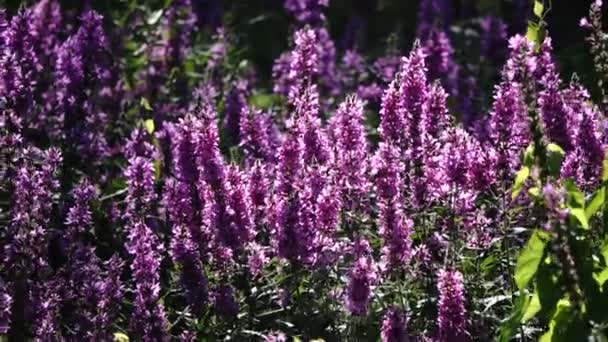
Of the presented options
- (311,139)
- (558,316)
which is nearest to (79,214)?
(311,139)

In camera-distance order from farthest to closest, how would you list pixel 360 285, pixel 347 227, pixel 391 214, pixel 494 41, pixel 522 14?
1. pixel 522 14
2. pixel 494 41
3. pixel 347 227
4. pixel 391 214
5. pixel 360 285

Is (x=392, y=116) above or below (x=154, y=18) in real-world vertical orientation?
below

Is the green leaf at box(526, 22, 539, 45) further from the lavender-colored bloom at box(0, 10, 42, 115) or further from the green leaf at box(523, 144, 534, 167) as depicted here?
the lavender-colored bloom at box(0, 10, 42, 115)

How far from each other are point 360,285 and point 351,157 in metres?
0.64

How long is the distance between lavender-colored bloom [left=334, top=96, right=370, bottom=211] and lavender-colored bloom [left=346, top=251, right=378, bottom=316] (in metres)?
0.48

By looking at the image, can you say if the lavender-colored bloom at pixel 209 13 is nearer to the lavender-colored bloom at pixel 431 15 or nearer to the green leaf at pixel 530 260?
the lavender-colored bloom at pixel 431 15

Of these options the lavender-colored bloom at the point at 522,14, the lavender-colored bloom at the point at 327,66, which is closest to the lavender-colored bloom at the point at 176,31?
the lavender-colored bloom at the point at 327,66

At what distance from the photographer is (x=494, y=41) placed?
7.64 m

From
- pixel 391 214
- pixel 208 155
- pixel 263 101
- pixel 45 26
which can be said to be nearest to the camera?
pixel 391 214

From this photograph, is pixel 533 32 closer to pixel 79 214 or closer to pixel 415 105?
pixel 415 105

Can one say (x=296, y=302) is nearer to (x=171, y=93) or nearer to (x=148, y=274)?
(x=148, y=274)

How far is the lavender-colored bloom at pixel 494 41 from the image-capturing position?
7614mm

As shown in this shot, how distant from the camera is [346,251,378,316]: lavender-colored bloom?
4.33 metres

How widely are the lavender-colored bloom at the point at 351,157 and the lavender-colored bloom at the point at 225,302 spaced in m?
0.62
